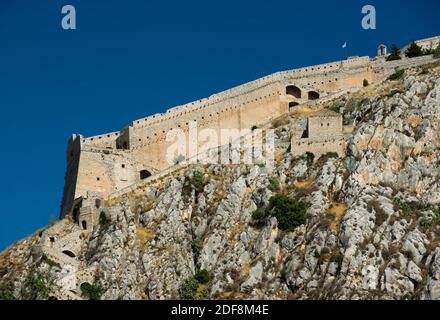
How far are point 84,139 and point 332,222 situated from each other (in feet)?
87.4

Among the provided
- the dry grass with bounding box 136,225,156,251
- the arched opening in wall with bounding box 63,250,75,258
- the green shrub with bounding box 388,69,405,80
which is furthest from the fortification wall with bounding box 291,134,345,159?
the arched opening in wall with bounding box 63,250,75,258

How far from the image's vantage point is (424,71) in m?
98.4

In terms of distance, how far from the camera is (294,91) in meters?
106

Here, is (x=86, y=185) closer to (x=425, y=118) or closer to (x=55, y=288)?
(x=55, y=288)

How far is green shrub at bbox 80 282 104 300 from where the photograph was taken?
276 ft

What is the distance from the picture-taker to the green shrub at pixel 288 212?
85.1 metres

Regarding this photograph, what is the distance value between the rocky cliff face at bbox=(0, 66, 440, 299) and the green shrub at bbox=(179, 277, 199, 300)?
0.10 meters

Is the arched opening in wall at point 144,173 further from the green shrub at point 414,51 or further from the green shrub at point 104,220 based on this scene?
the green shrub at point 414,51

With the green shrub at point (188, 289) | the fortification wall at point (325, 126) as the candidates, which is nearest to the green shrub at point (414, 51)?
the fortification wall at point (325, 126)

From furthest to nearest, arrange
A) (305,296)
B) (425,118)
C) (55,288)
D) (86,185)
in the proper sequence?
(86,185) → (425,118) → (55,288) → (305,296)

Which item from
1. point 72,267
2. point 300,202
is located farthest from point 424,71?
point 72,267

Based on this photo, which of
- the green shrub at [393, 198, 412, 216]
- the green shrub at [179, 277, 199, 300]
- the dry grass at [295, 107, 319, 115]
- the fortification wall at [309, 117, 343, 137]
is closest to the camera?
the green shrub at [179, 277, 199, 300]

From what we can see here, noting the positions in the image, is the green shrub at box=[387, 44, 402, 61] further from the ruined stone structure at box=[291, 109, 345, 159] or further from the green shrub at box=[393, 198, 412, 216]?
the green shrub at box=[393, 198, 412, 216]

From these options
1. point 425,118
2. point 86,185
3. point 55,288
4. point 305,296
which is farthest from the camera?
point 86,185
